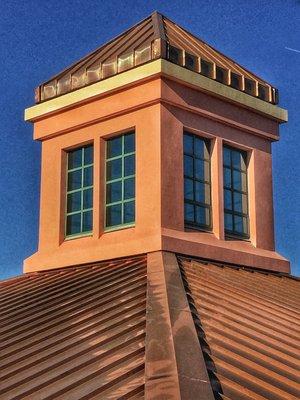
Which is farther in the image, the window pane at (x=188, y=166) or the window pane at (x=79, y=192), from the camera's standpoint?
the window pane at (x=79, y=192)

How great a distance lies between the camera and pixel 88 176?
1334 centimetres

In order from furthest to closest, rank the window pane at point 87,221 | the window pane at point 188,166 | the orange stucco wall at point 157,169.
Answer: the window pane at point 87,221, the window pane at point 188,166, the orange stucco wall at point 157,169

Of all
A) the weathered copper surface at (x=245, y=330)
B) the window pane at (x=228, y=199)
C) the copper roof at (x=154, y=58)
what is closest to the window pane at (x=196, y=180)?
the window pane at (x=228, y=199)

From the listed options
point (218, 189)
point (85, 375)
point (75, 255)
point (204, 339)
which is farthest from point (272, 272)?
point (85, 375)

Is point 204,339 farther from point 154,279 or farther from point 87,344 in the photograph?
point 154,279

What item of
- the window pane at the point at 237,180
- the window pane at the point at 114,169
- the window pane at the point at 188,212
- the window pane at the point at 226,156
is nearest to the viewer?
the window pane at the point at 188,212

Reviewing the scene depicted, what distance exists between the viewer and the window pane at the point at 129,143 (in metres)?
12.7

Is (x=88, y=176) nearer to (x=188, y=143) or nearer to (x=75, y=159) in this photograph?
(x=75, y=159)

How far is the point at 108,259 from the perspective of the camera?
12086 millimetres

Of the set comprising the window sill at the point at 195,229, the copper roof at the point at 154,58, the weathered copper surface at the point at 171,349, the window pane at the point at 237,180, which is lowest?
the weathered copper surface at the point at 171,349

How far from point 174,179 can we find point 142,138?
898mm

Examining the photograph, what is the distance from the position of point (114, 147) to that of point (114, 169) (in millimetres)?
396

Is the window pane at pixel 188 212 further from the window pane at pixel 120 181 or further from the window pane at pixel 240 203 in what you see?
the window pane at pixel 240 203

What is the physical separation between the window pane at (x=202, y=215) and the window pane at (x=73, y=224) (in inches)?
86.0
